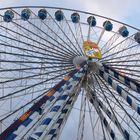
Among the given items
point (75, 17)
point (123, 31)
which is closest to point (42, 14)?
point (75, 17)

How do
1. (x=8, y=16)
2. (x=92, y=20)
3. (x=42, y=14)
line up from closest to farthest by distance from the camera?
(x=8, y=16)
(x=42, y=14)
(x=92, y=20)

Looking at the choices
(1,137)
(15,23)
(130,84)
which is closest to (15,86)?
(15,23)

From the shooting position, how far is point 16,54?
24953 millimetres

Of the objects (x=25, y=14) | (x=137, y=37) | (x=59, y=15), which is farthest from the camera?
(x=137, y=37)

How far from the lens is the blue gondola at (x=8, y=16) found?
30.5 metres

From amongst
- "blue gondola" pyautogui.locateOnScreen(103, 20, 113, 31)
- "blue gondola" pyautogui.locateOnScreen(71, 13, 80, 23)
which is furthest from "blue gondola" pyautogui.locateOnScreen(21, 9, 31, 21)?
"blue gondola" pyautogui.locateOnScreen(103, 20, 113, 31)

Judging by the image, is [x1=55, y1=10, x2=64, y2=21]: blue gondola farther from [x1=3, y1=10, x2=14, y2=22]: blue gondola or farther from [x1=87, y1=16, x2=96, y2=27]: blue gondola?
[x1=3, y1=10, x2=14, y2=22]: blue gondola

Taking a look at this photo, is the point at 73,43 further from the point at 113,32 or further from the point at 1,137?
the point at 1,137

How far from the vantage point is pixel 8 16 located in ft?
101

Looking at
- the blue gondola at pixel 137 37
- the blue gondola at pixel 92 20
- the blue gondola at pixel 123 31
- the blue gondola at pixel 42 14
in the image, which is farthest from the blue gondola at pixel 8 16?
the blue gondola at pixel 137 37

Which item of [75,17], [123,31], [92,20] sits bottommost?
[123,31]

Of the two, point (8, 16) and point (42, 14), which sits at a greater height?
point (42, 14)

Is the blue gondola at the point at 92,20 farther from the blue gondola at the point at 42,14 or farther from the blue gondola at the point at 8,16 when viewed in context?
the blue gondola at the point at 8,16

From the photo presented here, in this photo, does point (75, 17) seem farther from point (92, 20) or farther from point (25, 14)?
point (25, 14)
